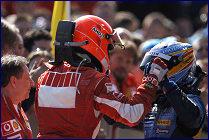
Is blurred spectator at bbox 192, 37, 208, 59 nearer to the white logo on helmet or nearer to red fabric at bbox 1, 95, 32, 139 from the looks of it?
the white logo on helmet

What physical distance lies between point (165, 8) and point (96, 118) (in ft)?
28.5

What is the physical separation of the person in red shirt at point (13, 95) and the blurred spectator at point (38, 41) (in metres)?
2.42

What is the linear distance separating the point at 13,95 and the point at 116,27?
4819 millimetres

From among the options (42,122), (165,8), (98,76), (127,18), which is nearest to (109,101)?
(98,76)

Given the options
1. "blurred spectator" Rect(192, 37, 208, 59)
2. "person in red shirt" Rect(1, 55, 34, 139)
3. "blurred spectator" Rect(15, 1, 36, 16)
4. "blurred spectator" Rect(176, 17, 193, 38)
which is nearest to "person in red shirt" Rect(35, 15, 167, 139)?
"person in red shirt" Rect(1, 55, 34, 139)

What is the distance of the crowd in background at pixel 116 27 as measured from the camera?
468cm

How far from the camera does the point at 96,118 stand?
3207mm

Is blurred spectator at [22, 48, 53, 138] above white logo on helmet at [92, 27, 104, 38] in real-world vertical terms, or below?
below

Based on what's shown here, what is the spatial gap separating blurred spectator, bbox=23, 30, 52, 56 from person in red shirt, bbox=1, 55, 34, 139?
2.42 meters

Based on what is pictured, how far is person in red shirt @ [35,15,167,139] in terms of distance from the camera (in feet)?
10.1

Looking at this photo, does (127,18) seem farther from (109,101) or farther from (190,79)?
(109,101)

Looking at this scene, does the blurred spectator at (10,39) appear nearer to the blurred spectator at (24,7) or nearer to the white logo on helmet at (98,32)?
the white logo on helmet at (98,32)

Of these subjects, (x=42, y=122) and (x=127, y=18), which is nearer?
(x=42, y=122)

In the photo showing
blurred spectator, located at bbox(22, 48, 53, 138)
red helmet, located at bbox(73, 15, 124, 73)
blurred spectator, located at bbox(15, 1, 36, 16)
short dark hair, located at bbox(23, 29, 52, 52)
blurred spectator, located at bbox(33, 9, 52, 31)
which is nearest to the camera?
red helmet, located at bbox(73, 15, 124, 73)
